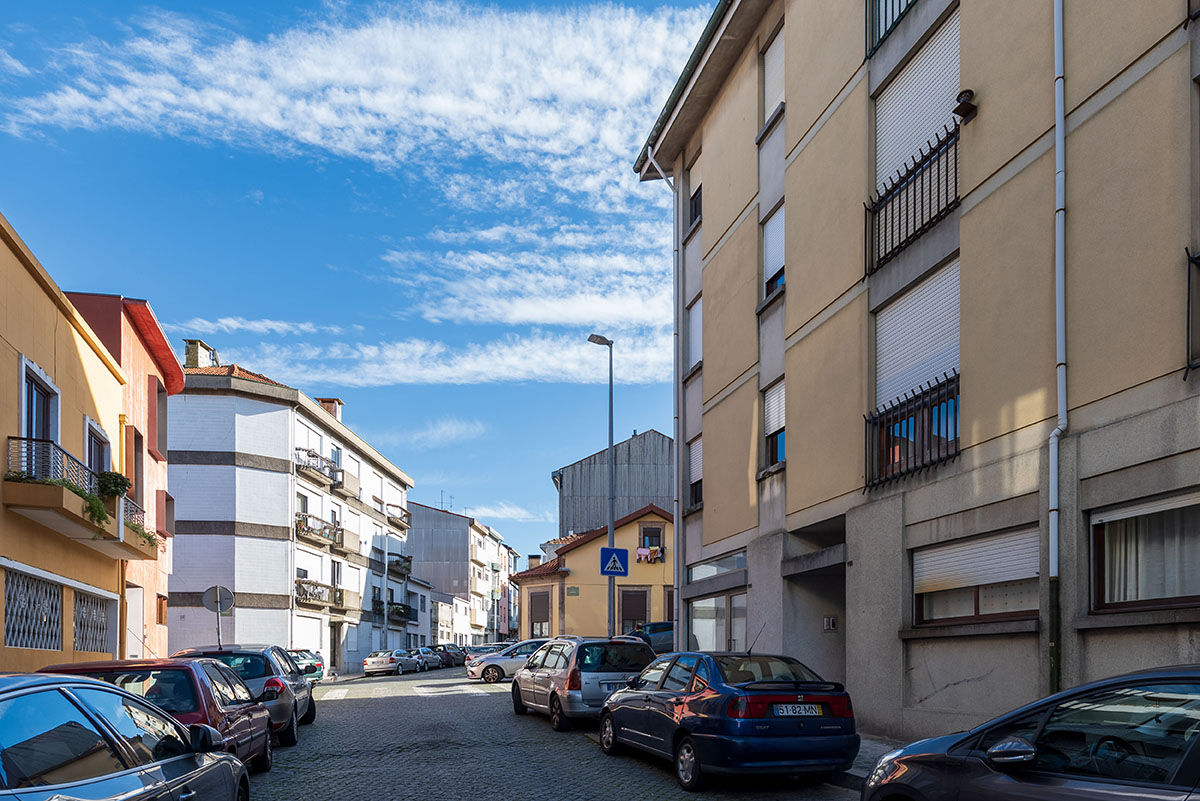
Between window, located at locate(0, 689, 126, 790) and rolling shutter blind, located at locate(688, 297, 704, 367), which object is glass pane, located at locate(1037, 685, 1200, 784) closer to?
window, located at locate(0, 689, 126, 790)

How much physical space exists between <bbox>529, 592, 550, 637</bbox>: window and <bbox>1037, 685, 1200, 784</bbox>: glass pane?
47.4 meters

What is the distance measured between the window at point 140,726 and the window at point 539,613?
46.5 m

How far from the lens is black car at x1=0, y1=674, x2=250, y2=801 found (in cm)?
396

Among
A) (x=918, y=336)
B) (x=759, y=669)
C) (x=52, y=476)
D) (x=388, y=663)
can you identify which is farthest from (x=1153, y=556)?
(x=388, y=663)

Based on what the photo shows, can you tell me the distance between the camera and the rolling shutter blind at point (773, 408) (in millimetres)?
18016

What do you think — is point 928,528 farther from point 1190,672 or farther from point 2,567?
point 2,567

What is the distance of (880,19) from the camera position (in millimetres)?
14992

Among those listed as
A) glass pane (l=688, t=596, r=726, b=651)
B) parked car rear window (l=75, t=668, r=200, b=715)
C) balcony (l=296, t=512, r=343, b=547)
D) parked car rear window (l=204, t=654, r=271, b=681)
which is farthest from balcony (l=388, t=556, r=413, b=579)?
parked car rear window (l=75, t=668, r=200, b=715)

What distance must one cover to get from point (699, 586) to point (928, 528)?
955cm

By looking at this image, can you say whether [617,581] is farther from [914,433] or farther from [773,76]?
[914,433]

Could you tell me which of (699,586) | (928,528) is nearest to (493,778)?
(928,528)

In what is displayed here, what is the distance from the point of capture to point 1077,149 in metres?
10.4

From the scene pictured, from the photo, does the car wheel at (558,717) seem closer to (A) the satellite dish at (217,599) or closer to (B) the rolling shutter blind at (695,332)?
(A) the satellite dish at (217,599)

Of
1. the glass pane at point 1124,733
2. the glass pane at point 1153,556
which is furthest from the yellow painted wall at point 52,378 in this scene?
the glass pane at point 1124,733
